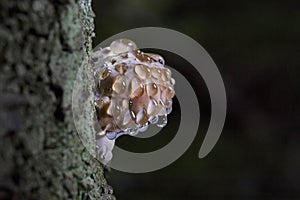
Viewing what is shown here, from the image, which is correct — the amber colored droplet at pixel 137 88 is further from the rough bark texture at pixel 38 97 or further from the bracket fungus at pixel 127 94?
the rough bark texture at pixel 38 97

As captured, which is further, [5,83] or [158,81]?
[158,81]

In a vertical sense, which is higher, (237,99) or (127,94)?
(237,99)

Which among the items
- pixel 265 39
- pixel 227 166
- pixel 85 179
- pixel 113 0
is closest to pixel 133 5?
pixel 113 0

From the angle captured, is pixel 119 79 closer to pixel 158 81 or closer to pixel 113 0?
pixel 158 81

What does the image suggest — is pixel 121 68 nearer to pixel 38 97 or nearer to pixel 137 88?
pixel 137 88

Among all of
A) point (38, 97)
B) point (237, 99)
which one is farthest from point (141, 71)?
point (237, 99)
